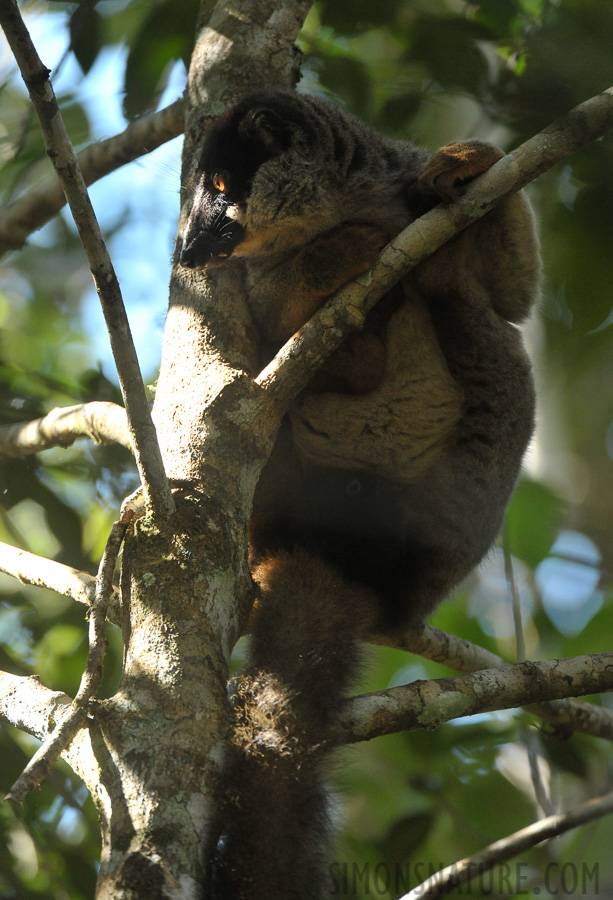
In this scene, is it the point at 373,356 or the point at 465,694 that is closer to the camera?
the point at 465,694

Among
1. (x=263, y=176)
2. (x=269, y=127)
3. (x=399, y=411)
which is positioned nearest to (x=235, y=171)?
(x=263, y=176)

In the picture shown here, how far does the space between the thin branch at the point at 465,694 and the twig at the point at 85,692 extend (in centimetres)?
80

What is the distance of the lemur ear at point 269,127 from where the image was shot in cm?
320

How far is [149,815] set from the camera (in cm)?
A: 179

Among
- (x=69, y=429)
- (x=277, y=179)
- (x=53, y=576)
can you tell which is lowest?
(x=53, y=576)

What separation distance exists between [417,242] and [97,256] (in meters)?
1.10

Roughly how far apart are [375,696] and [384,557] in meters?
0.87

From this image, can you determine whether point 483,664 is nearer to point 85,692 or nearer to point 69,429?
point 69,429

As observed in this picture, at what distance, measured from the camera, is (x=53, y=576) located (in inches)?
104

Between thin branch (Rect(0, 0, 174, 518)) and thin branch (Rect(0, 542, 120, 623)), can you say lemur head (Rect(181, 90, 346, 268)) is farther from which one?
thin branch (Rect(0, 542, 120, 623))

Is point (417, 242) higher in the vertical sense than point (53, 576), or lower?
higher

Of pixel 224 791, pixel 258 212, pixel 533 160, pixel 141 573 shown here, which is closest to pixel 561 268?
pixel 533 160

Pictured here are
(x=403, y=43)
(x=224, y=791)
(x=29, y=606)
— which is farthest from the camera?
(x=29, y=606)

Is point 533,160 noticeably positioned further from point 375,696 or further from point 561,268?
point 375,696
